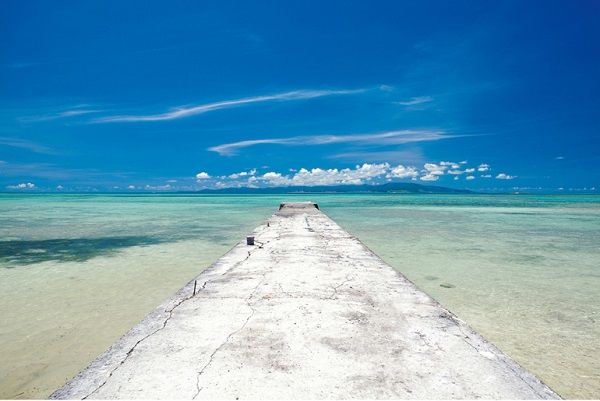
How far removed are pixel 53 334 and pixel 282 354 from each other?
10.9 feet

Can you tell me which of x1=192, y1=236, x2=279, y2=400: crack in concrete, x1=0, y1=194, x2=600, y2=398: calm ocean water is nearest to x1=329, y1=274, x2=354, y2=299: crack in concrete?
x1=192, y1=236, x2=279, y2=400: crack in concrete

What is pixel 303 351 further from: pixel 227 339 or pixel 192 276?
pixel 192 276

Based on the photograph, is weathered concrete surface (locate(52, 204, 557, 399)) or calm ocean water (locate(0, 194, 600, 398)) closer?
weathered concrete surface (locate(52, 204, 557, 399))

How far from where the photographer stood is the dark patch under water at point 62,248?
348 inches

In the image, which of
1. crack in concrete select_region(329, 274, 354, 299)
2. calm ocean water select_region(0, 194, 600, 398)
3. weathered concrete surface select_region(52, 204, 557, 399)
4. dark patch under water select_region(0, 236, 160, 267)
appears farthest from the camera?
dark patch under water select_region(0, 236, 160, 267)

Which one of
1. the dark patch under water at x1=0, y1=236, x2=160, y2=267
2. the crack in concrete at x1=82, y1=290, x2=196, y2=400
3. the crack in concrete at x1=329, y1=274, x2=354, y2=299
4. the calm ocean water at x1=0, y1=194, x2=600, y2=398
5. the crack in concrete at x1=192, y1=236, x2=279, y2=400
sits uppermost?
A: the crack in concrete at x1=329, y1=274, x2=354, y2=299

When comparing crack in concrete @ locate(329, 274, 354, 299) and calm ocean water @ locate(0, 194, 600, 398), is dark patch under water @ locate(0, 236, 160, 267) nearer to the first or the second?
calm ocean water @ locate(0, 194, 600, 398)

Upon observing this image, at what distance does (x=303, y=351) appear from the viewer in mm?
2695

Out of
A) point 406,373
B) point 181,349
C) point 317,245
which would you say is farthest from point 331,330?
point 317,245

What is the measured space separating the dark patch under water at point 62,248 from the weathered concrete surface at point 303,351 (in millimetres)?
6583

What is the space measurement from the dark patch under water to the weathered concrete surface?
658 cm

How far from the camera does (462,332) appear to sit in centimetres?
314

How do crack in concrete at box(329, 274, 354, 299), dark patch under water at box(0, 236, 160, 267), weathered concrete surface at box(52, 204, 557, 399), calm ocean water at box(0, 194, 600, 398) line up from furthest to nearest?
dark patch under water at box(0, 236, 160, 267) → crack in concrete at box(329, 274, 354, 299) → calm ocean water at box(0, 194, 600, 398) → weathered concrete surface at box(52, 204, 557, 399)

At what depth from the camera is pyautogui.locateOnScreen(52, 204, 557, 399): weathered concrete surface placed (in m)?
2.21
